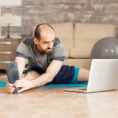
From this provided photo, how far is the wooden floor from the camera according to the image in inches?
73.1

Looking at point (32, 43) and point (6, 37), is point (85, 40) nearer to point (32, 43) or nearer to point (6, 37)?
point (6, 37)

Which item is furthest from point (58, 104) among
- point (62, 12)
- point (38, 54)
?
point (62, 12)

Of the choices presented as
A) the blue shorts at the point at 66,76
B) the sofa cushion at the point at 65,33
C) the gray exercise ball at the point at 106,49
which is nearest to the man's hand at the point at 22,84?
the blue shorts at the point at 66,76

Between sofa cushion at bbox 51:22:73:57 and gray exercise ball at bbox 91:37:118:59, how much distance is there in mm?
1673

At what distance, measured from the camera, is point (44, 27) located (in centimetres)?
284

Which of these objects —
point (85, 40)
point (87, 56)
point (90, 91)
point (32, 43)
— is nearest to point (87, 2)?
point (85, 40)

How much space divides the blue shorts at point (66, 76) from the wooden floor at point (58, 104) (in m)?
0.54

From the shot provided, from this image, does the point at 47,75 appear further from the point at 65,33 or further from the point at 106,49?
the point at 65,33

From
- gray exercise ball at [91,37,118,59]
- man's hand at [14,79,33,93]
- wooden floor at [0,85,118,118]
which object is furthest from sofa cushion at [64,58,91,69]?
man's hand at [14,79,33,93]

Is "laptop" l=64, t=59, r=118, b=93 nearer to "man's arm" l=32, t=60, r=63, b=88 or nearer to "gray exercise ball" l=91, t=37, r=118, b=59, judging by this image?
"man's arm" l=32, t=60, r=63, b=88

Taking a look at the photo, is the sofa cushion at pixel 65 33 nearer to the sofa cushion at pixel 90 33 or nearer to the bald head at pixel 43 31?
the sofa cushion at pixel 90 33

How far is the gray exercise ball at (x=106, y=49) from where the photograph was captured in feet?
13.3

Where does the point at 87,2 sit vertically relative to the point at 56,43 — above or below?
above

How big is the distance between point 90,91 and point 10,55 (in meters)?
3.56
